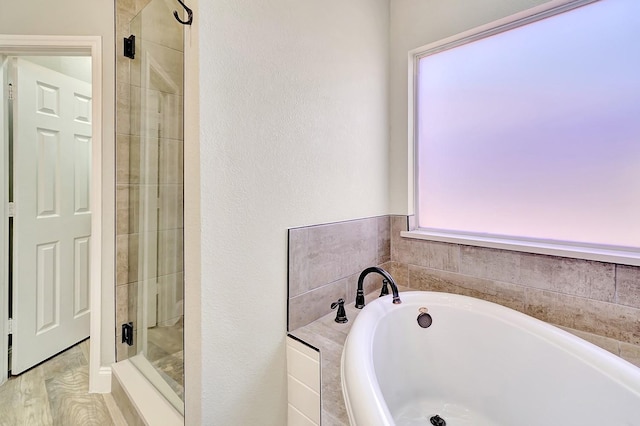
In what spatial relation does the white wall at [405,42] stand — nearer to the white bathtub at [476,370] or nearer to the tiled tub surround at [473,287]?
the tiled tub surround at [473,287]

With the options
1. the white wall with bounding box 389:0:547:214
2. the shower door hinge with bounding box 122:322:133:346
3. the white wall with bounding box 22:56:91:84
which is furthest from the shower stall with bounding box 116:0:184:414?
the white wall with bounding box 389:0:547:214

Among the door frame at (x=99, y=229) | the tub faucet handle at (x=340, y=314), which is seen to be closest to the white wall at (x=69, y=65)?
the door frame at (x=99, y=229)

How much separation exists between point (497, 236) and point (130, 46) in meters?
2.45

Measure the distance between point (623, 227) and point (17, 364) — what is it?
11.6 ft

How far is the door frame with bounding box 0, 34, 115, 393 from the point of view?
1627mm

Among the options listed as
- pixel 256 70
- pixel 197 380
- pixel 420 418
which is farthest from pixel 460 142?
pixel 197 380

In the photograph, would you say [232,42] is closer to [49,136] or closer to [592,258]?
[592,258]

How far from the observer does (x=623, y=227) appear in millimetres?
1223

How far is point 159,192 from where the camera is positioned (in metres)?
1.45

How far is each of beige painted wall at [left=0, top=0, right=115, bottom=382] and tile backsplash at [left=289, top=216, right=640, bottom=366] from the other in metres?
1.27

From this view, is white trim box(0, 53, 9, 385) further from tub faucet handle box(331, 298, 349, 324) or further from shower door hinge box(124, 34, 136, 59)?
tub faucet handle box(331, 298, 349, 324)

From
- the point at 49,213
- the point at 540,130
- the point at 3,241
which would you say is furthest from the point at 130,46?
the point at 540,130

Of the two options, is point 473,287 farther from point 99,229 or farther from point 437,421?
point 99,229

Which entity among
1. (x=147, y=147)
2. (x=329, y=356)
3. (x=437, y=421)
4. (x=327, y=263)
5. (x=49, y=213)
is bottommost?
(x=437, y=421)
